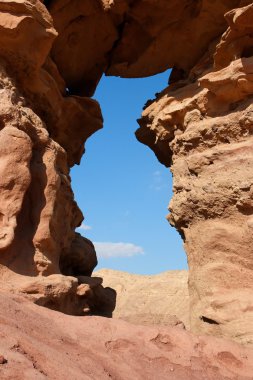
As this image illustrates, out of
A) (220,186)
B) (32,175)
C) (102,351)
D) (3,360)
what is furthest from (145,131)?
(3,360)

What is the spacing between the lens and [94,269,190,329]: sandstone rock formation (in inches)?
650

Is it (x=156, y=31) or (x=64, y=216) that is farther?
(x=156, y=31)

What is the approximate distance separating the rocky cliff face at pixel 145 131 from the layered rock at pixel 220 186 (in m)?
0.02

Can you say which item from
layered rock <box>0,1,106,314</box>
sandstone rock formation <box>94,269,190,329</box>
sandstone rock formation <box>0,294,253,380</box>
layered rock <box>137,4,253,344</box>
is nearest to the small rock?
sandstone rock formation <box>0,294,253,380</box>

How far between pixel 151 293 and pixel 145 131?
10.8 meters

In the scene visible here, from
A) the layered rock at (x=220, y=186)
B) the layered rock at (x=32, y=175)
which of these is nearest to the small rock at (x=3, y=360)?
the layered rock at (x=32, y=175)

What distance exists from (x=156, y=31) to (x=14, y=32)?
374 cm

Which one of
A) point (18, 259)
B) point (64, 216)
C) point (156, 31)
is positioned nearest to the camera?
point (18, 259)

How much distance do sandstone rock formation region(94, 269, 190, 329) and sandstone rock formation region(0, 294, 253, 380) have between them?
10.7m

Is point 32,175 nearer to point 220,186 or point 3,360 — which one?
point 220,186

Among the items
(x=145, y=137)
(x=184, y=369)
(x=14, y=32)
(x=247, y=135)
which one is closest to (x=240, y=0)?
(x=247, y=135)

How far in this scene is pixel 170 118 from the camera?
8414 millimetres

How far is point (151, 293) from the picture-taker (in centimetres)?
1881

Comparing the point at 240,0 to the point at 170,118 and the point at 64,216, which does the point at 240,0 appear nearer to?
the point at 170,118
